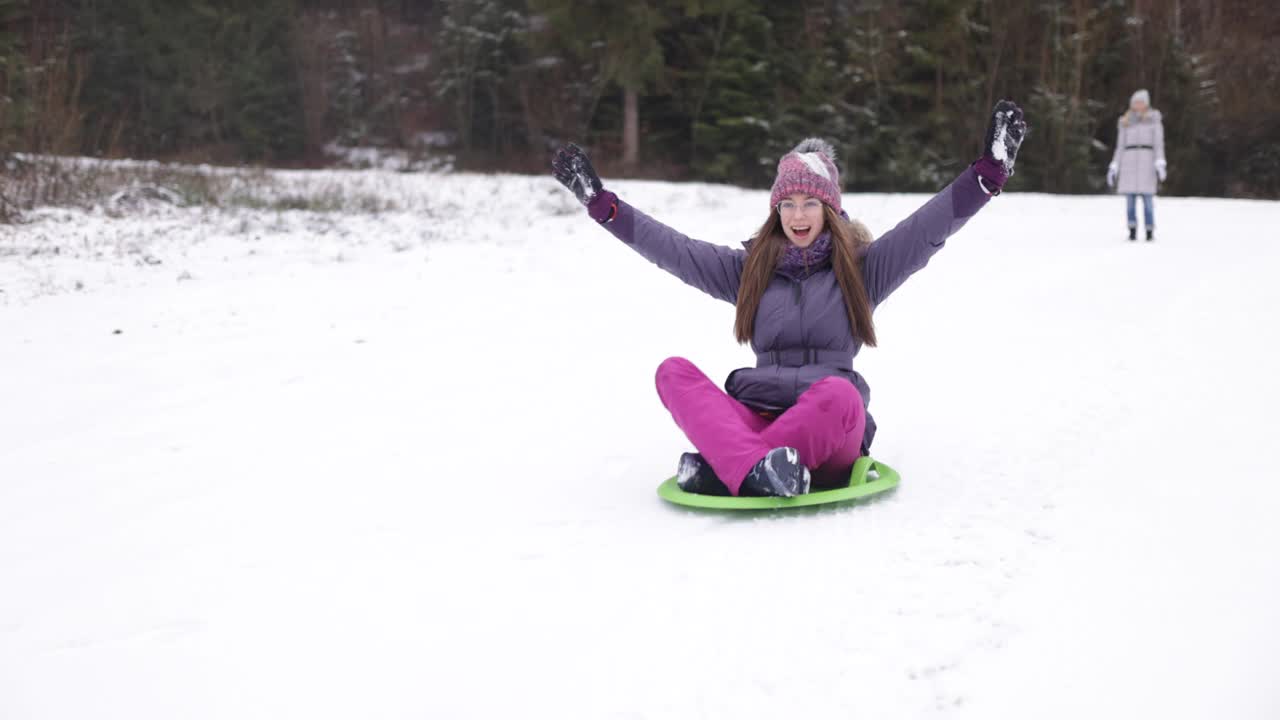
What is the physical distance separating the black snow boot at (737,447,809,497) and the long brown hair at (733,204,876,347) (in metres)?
0.66

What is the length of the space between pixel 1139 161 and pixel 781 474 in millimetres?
9586

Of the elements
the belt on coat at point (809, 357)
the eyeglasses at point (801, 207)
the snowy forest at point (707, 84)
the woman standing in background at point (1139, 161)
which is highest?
the snowy forest at point (707, 84)

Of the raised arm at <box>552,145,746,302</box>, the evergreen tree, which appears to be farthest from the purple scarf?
the evergreen tree

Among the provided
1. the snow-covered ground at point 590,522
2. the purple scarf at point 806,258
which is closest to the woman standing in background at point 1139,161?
the snow-covered ground at point 590,522

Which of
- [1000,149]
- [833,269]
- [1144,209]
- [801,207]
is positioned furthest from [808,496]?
[1144,209]

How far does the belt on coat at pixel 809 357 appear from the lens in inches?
144

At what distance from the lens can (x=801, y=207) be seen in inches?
143

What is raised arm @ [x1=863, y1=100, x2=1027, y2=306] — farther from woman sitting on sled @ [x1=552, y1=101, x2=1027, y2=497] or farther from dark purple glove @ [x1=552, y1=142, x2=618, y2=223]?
dark purple glove @ [x1=552, y1=142, x2=618, y2=223]

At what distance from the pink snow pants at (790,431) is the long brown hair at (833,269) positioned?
1.12 ft

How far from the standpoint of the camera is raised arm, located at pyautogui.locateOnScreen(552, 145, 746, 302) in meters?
3.85

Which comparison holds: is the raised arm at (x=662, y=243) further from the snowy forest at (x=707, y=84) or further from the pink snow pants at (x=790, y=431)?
the snowy forest at (x=707, y=84)

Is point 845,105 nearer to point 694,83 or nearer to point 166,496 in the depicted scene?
point 694,83

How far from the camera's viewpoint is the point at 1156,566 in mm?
2732

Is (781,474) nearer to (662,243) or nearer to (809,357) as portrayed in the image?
(809,357)
